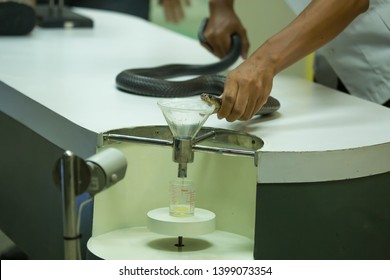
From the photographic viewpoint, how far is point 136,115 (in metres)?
1.43

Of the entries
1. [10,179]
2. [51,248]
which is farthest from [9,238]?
[51,248]

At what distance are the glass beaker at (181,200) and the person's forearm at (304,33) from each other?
0.26m

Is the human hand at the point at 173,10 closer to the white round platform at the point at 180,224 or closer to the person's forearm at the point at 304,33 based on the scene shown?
the person's forearm at the point at 304,33

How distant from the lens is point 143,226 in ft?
4.41

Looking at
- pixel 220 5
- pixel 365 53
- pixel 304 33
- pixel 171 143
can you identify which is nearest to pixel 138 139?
pixel 171 143

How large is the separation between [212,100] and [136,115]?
21 cm

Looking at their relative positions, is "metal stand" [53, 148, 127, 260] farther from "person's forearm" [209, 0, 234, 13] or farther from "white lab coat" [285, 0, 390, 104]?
"person's forearm" [209, 0, 234, 13]

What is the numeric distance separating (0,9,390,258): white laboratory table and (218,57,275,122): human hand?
48 mm

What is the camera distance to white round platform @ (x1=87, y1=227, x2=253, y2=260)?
122cm

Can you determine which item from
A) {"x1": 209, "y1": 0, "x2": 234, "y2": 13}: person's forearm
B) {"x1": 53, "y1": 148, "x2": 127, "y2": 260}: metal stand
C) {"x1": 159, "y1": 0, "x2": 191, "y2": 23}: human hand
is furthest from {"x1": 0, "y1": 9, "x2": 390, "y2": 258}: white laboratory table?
{"x1": 159, "y1": 0, "x2": 191, "y2": 23}: human hand

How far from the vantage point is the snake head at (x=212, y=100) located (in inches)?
49.1

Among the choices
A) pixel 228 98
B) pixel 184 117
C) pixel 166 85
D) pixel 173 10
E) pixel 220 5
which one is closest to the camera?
pixel 184 117

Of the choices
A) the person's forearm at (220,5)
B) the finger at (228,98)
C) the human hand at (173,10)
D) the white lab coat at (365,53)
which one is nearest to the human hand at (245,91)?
the finger at (228,98)

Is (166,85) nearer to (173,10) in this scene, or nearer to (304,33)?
(304,33)
